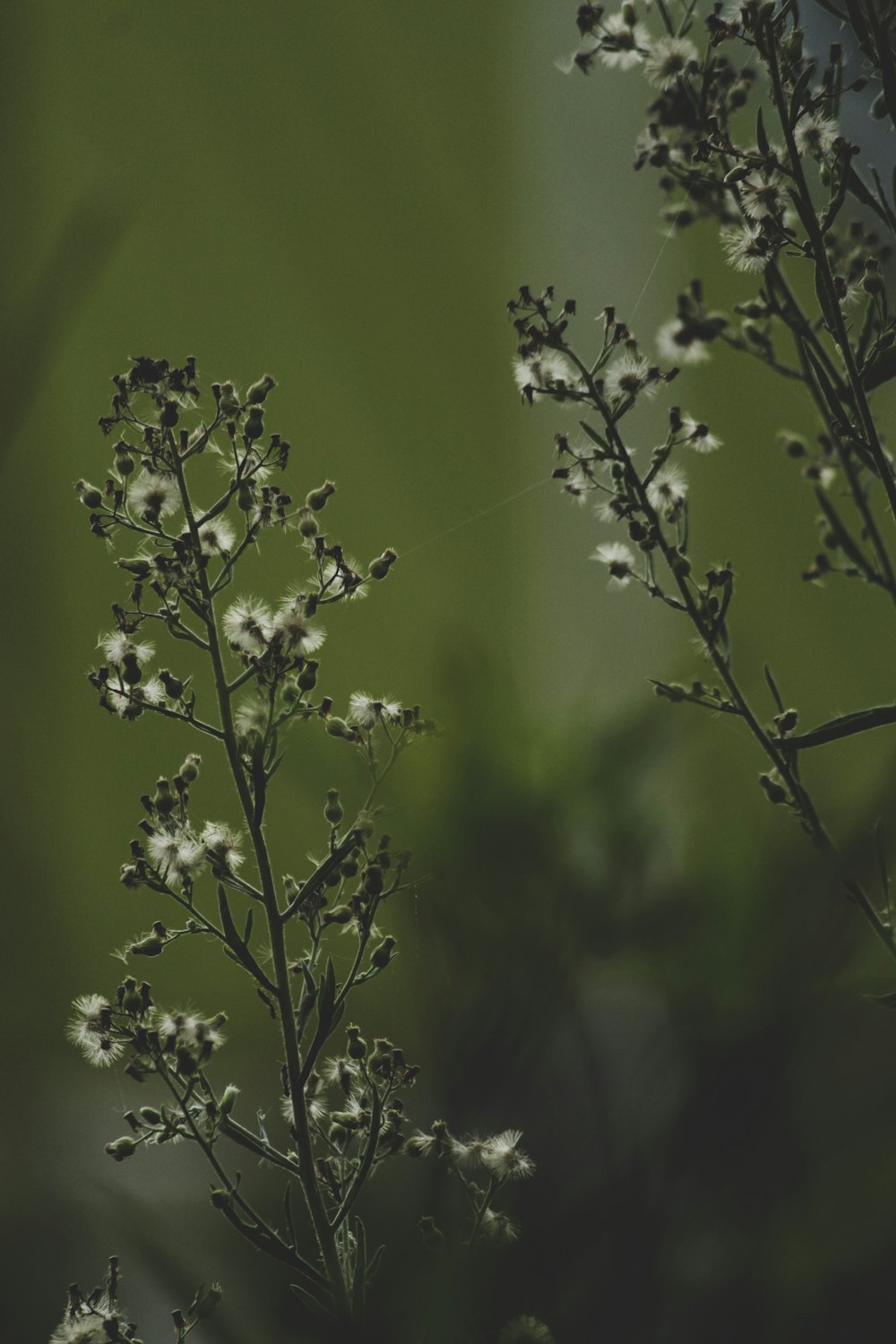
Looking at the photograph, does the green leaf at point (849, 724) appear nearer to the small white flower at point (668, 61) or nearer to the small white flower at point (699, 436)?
the small white flower at point (699, 436)

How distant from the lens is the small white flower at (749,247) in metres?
0.38

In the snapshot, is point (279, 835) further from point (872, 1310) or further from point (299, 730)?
point (872, 1310)

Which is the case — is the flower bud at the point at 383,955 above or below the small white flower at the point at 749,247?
below

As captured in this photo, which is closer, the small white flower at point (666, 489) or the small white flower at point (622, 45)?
the small white flower at point (622, 45)

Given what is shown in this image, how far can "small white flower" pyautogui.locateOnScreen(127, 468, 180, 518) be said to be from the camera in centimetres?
44

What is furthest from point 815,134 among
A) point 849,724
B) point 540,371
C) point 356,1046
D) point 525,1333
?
point 525,1333

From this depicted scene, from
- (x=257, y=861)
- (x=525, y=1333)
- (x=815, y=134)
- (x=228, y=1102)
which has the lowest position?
(x=525, y=1333)

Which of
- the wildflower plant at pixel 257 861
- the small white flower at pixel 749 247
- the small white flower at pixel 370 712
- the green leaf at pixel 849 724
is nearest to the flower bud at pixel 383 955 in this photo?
the wildflower plant at pixel 257 861

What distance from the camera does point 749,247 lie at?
392mm

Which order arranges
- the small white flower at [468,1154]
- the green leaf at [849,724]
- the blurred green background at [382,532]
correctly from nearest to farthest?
the green leaf at [849,724] < the small white flower at [468,1154] < the blurred green background at [382,532]

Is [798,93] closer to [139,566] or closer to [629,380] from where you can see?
[629,380]

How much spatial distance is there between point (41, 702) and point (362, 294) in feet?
1.48

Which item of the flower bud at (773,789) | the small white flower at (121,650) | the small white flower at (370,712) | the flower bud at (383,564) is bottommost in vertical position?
the flower bud at (773,789)

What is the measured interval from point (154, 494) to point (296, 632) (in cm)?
10
